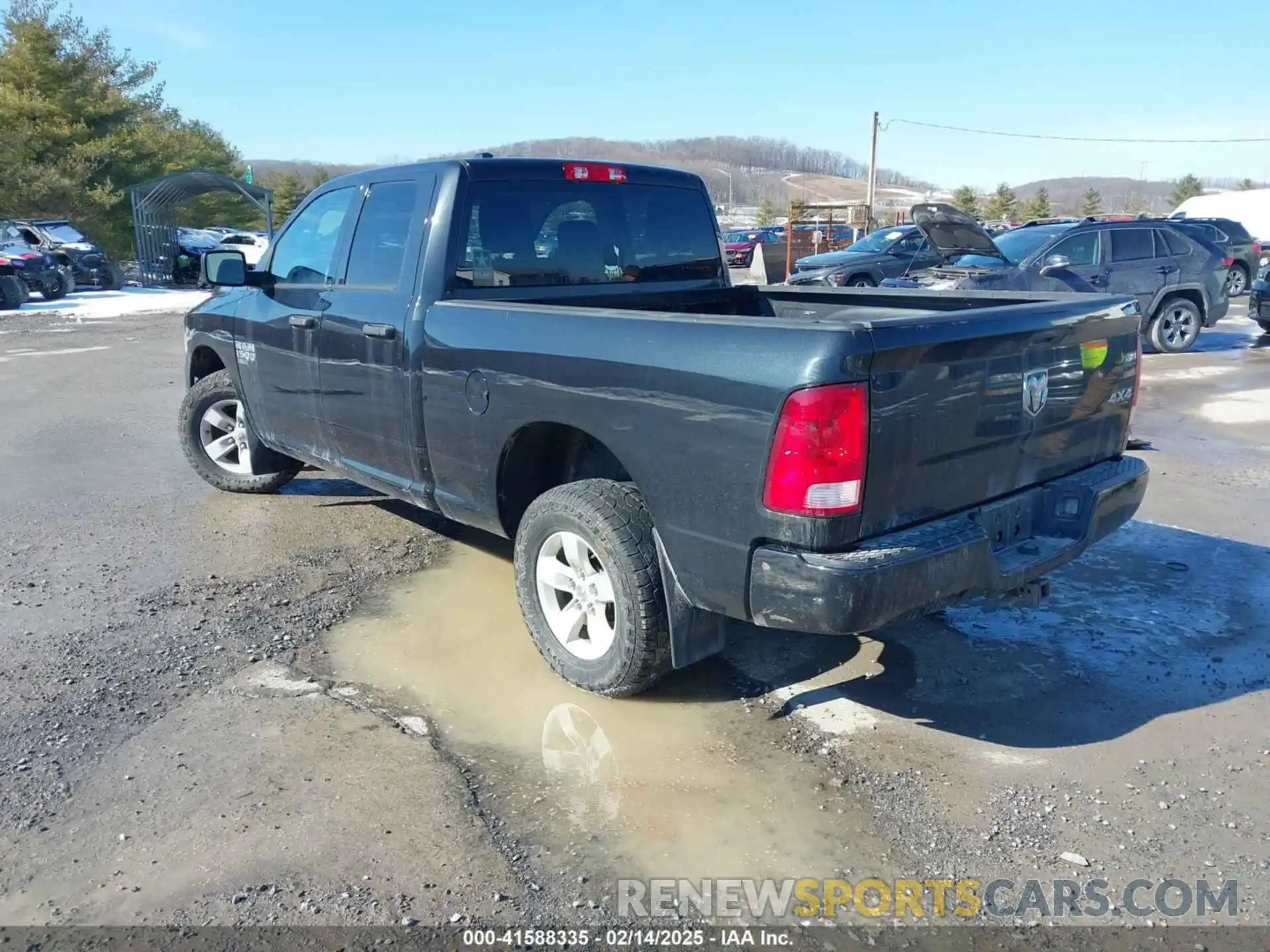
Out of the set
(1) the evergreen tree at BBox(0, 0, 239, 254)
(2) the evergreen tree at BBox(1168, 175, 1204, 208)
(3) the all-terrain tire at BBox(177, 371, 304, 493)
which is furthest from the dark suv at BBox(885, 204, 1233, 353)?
(2) the evergreen tree at BBox(1168, 175, 1204, 208)

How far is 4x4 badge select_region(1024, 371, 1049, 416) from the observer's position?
3383 millimetres

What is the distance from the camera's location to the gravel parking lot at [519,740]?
2.76 metres

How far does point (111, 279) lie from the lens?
2611 centimetres

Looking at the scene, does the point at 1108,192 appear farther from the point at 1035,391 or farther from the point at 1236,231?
the point at 1035,391

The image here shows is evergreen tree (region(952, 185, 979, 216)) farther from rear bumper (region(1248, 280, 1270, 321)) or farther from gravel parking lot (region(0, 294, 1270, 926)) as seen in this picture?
gravel parking lot (region(0, 294, 1270, 926))

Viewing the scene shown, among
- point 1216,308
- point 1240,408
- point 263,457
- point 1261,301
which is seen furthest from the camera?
point 1261,301

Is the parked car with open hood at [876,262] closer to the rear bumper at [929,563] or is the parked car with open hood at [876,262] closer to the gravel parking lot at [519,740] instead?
the gravel parking lot at [519,740]

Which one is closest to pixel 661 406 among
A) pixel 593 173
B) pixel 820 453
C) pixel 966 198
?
pixel 820 453

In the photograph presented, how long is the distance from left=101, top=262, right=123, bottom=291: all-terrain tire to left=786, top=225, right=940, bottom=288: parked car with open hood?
1867 centimetres

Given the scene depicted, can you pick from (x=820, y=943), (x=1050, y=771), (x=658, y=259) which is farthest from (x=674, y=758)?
(x=658, y=259)

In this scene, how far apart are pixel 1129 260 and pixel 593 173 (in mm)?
10443

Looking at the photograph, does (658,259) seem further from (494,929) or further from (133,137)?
(133,137)

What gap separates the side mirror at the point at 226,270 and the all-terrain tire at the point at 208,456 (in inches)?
39.0

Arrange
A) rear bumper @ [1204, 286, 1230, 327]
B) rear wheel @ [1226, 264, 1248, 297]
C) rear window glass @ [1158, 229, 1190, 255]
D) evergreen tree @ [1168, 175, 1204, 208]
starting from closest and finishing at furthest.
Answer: rear window glass @ [1158, 229, 1190, 255]
rear bumper @ [1204, 286, 1230, 327]
rear wheel @ [1226, 264, 1248, 297]
evergreen tree @ [1168, 175, 1204, 208]
